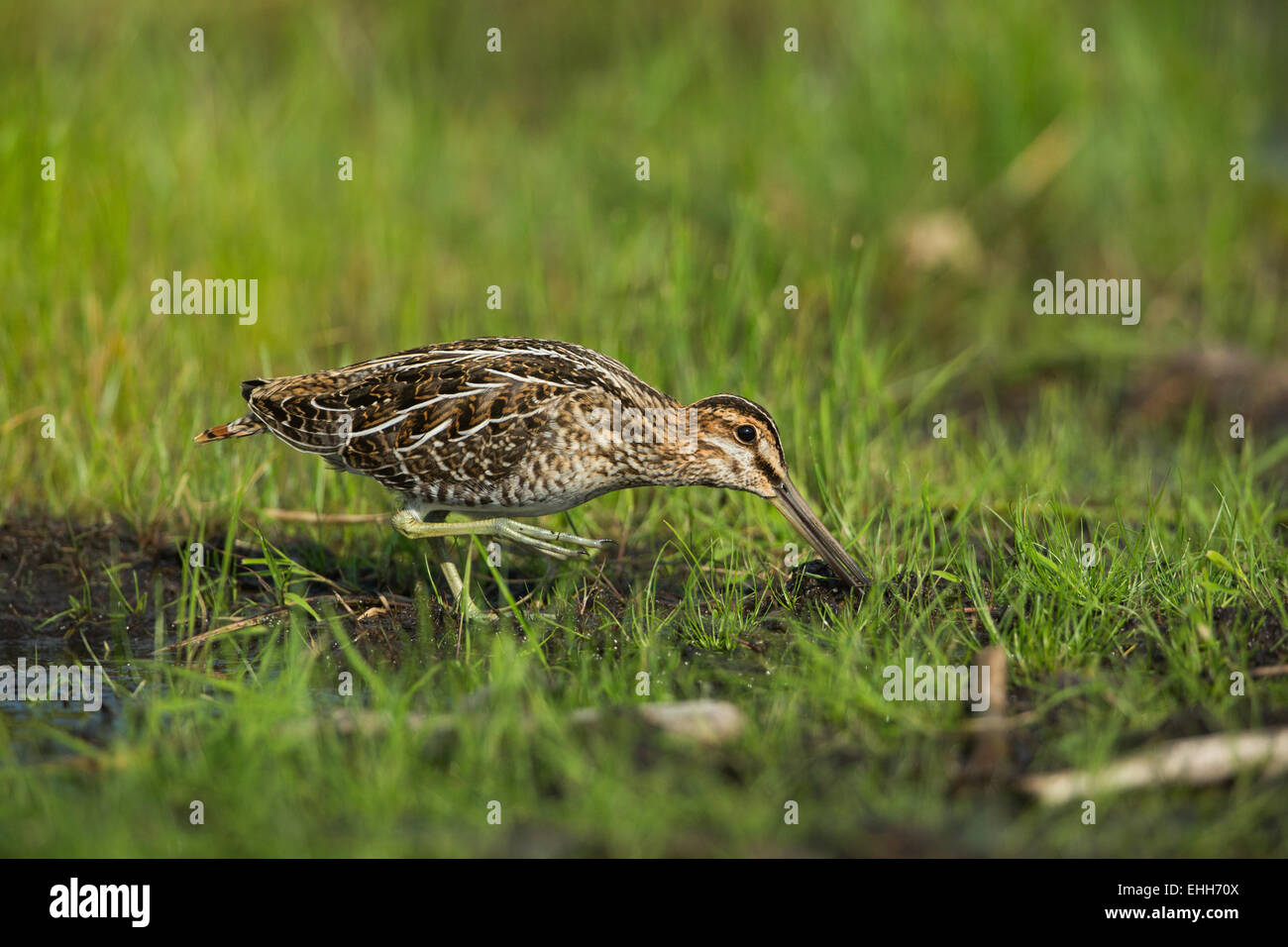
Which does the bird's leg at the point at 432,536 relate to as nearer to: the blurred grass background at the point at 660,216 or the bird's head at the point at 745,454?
the blurred grass background at the point at 660,216

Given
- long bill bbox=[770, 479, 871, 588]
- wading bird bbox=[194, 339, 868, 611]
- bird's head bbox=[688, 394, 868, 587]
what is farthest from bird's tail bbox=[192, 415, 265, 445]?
long bill bbox=[770, 479, 871, 588]

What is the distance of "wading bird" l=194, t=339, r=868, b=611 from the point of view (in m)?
6.08

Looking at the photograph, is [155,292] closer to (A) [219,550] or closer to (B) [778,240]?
(A) [219,550]

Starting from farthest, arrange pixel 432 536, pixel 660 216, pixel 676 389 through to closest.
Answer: pixel 660 216, pixel 676 389, pixel 432 536

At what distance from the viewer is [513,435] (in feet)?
19.9

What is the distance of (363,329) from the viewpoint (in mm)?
9477

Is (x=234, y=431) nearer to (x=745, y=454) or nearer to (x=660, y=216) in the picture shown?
(x=745, y=454)

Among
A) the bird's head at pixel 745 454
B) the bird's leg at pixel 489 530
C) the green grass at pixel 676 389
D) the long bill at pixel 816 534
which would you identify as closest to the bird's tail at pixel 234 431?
the green grass at pixel 676 389

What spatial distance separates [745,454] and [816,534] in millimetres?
444

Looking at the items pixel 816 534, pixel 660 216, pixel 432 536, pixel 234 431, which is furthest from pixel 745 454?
pixel 660 216

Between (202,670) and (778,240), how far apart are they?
5.41 metres

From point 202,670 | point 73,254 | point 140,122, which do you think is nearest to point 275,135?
point 140,122

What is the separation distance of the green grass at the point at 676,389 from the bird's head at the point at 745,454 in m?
0.34

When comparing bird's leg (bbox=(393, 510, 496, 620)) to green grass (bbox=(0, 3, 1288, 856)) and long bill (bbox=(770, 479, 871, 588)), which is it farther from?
long bill (bbox=(770, 479, 871, 588))
